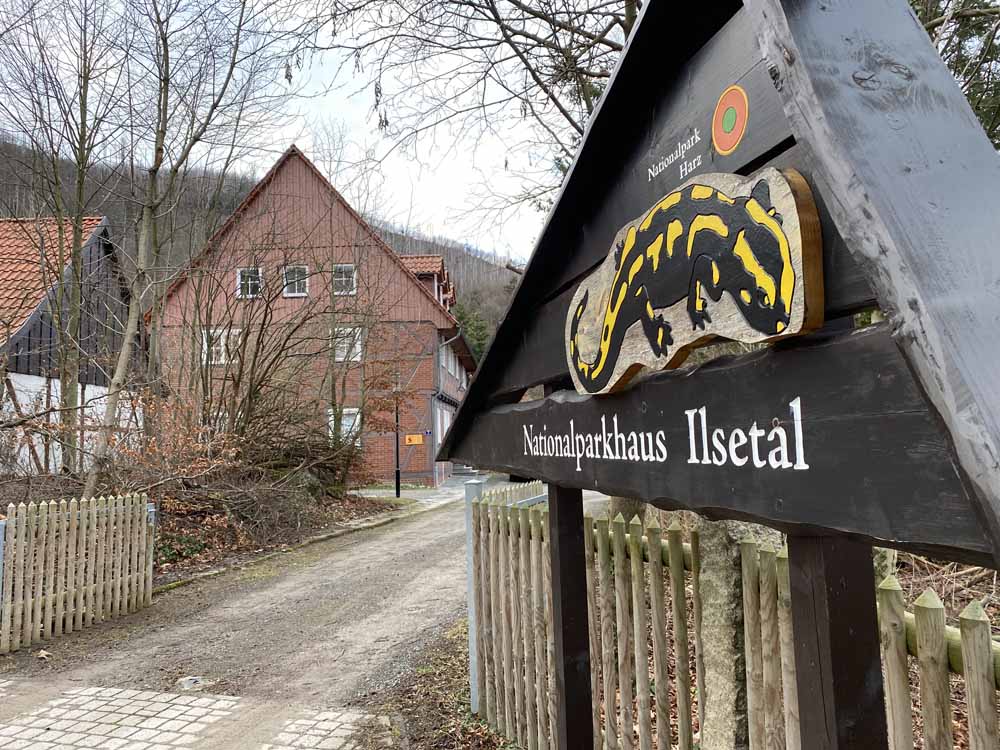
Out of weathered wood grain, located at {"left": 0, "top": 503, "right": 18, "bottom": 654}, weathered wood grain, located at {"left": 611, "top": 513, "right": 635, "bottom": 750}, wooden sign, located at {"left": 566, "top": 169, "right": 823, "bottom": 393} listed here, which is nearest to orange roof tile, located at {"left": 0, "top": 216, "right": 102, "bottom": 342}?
weathered wood grain, located at {"left": 0, "top": 503, "right": 18, "bottom": 654}

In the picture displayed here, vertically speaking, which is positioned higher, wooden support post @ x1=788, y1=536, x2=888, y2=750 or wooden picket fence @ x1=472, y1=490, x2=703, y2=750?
wooden support post @ x1=788, y1=536, x2=888, y2=750

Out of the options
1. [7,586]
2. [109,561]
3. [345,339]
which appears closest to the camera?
[7,586]

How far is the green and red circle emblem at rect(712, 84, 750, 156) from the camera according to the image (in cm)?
136

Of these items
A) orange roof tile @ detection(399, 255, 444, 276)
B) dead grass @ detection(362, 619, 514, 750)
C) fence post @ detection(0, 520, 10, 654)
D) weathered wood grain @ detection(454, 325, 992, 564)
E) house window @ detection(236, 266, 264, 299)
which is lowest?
dead grass @ detection(362, 619, 514, 750)

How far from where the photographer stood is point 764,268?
1170mm

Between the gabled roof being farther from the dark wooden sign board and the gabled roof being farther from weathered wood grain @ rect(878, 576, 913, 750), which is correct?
weathered wood grain @ rect(878, 576, 913, 750)

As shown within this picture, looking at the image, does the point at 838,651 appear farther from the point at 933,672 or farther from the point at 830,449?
the point at 830,449

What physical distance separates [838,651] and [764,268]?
2.74 feet

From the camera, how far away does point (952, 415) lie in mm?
825

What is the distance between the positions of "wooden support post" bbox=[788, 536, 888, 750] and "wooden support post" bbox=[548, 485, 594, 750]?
1.32 meters

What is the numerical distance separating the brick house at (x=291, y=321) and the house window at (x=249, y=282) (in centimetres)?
2

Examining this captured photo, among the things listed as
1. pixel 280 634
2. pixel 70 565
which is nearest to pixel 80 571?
pixel 70 565

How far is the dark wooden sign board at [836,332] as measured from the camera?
0.86 m

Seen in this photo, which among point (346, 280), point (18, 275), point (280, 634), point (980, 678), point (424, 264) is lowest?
point (280, 634)
